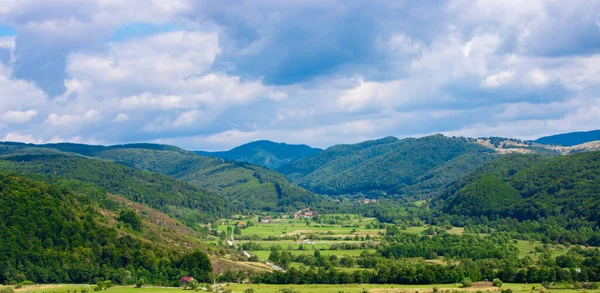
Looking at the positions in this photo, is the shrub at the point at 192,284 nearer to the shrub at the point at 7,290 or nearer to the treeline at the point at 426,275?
the treeline at the point at 426,275

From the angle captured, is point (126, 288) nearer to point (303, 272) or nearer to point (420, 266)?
point (303, 272)

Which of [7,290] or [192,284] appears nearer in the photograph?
[7,290]

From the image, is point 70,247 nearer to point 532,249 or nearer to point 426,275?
point 426,275

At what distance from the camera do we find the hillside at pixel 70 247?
116m

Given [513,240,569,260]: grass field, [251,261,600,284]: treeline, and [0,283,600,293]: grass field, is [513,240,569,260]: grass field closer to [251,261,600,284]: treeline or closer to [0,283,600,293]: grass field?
[251,261,600,284]: treeline

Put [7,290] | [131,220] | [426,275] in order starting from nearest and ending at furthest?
[7,290]
[426,275]
[131,220]

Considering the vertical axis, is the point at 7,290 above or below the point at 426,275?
above

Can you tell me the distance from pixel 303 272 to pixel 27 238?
5593cm

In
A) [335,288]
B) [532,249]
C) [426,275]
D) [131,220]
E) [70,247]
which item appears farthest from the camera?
[532,249]

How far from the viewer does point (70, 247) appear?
415ft

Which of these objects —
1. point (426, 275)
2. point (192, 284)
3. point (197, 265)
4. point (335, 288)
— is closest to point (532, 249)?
point (426, 275)

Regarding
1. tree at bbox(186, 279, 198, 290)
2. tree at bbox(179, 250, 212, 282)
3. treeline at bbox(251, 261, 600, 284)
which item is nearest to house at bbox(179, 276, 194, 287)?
tree at bbox(186, 279, 198, 290)

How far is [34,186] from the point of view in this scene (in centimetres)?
14450

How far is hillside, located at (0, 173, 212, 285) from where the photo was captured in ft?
381
